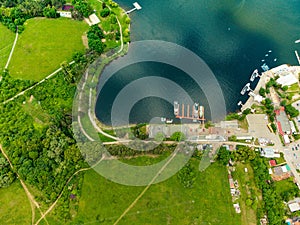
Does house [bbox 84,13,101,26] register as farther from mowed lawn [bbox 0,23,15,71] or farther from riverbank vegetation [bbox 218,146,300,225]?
riverbank vegetation [bbox 218,146,300,225]

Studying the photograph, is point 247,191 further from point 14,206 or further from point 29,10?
point 29,10

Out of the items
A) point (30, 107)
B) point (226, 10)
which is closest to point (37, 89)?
point (30, 107)

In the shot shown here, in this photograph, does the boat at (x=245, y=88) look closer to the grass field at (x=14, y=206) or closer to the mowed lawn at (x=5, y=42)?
the grass field at (x=14, y=206)

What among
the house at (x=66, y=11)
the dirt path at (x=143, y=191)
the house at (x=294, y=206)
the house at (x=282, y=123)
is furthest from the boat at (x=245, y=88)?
the house at (x=66, y=11)

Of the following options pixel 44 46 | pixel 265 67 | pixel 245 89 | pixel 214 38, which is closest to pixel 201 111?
pixel 245 89

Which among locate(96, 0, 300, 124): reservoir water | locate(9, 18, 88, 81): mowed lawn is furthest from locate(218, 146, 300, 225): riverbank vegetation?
locate(9, 18, 88, 81): mowed lawn

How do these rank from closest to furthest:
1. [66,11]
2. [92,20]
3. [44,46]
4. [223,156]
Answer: [223,156]
[44,46]
[92,20]
[66,11]
